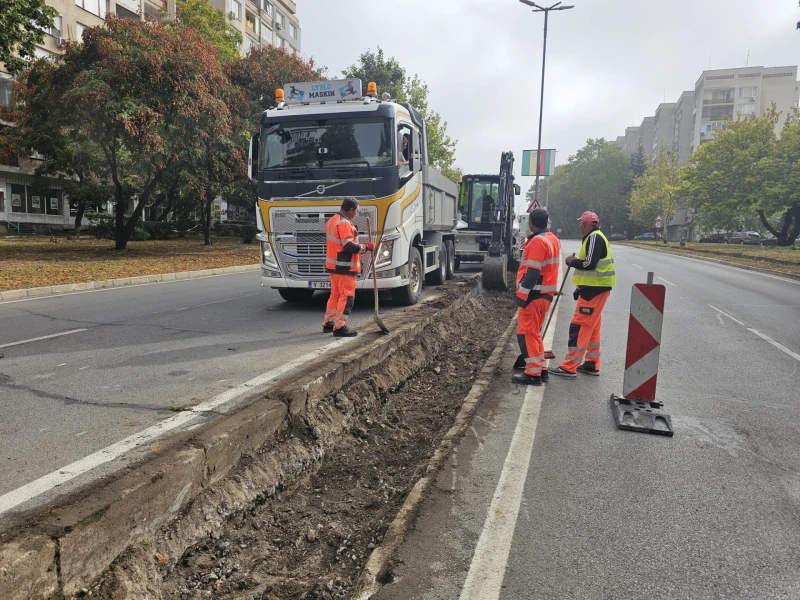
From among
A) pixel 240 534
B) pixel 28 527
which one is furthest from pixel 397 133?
pixel 28 527

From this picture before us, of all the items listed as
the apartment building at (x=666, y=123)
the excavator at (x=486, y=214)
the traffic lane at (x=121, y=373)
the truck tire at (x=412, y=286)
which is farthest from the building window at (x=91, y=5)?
the apartment building at (x=666, y=123)

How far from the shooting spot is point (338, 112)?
353 inches

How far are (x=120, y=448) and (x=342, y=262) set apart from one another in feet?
13.1

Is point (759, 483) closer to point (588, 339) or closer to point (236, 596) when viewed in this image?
point (588, 339)

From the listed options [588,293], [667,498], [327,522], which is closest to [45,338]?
[327,522]

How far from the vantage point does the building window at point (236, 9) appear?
158ft

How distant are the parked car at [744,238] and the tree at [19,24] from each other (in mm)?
58086

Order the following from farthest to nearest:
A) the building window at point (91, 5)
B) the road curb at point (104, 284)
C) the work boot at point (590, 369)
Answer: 1. the building window at point (91, 5)
2. the road curb at point (104, 284)
3. the work boot at point (590, 369)

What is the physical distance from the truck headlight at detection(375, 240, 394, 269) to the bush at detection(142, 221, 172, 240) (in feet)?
94.0

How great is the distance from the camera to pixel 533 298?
590 centimetres

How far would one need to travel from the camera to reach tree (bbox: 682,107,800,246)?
3328 centimetres

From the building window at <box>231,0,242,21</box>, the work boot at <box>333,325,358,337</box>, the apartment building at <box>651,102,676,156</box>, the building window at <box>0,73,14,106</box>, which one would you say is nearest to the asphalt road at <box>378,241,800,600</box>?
the work boot at <box>333,325,358,337</box>

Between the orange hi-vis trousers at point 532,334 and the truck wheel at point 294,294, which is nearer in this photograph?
the orange hi-vis trousers at point 532,334

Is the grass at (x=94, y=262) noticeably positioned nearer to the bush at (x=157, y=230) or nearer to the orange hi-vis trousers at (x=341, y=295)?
the orange hi-vis trousers at (x=341, y=295)
